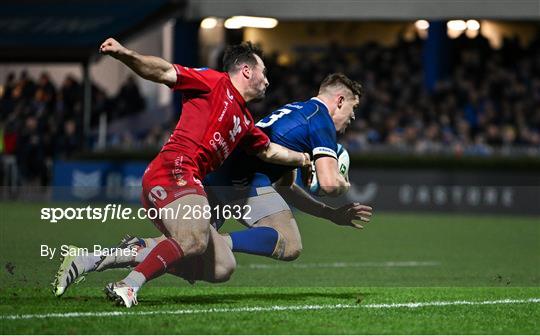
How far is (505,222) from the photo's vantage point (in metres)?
22.9

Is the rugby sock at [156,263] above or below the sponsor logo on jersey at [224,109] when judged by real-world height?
below

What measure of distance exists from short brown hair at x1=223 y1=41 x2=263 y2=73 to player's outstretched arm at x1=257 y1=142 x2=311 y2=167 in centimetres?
65

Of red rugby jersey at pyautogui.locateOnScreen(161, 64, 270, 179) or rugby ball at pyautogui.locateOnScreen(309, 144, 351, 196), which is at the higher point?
red rugby jersey at pyautogui.locateOnScreen(161, 64, 270, 179)

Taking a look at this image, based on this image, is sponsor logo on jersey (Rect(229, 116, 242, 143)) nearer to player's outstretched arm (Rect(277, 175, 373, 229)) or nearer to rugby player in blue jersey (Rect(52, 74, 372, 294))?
rugby player in blue jersey (Rect(52, 74, 372, 294))

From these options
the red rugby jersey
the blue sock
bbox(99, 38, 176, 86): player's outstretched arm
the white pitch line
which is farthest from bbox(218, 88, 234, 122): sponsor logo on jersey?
the white pitch line

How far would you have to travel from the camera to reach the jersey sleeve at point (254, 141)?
8719mm

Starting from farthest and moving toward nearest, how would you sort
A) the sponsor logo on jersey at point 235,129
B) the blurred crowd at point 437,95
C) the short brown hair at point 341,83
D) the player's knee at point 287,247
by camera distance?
1. the blurred crowd at point 437,95
2. the short brown hair at point 341,83
3. the player's knee at point 287,247
4. the sponsor logo on jersey at point 235,129

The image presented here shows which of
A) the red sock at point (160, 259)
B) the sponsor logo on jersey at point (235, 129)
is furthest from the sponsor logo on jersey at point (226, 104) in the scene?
the red sock at point (160, 259)

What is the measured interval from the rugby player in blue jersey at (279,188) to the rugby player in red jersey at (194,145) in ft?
0.95

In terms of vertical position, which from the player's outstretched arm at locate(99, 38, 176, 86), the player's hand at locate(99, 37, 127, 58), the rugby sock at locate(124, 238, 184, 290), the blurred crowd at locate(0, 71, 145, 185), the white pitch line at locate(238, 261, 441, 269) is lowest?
the blurred crowd at locate(0, 71, 145, 185)

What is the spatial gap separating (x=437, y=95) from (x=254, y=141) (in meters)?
22.2

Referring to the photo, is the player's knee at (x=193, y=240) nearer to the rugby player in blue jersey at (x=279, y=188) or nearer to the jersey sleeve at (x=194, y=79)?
the rugby player in blue jersey at (x=279, y=188)

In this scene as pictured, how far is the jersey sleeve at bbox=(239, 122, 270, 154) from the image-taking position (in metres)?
8.72

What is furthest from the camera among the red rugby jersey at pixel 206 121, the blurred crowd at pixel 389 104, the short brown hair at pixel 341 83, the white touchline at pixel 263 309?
the blurred crowd at pixel 389 104
